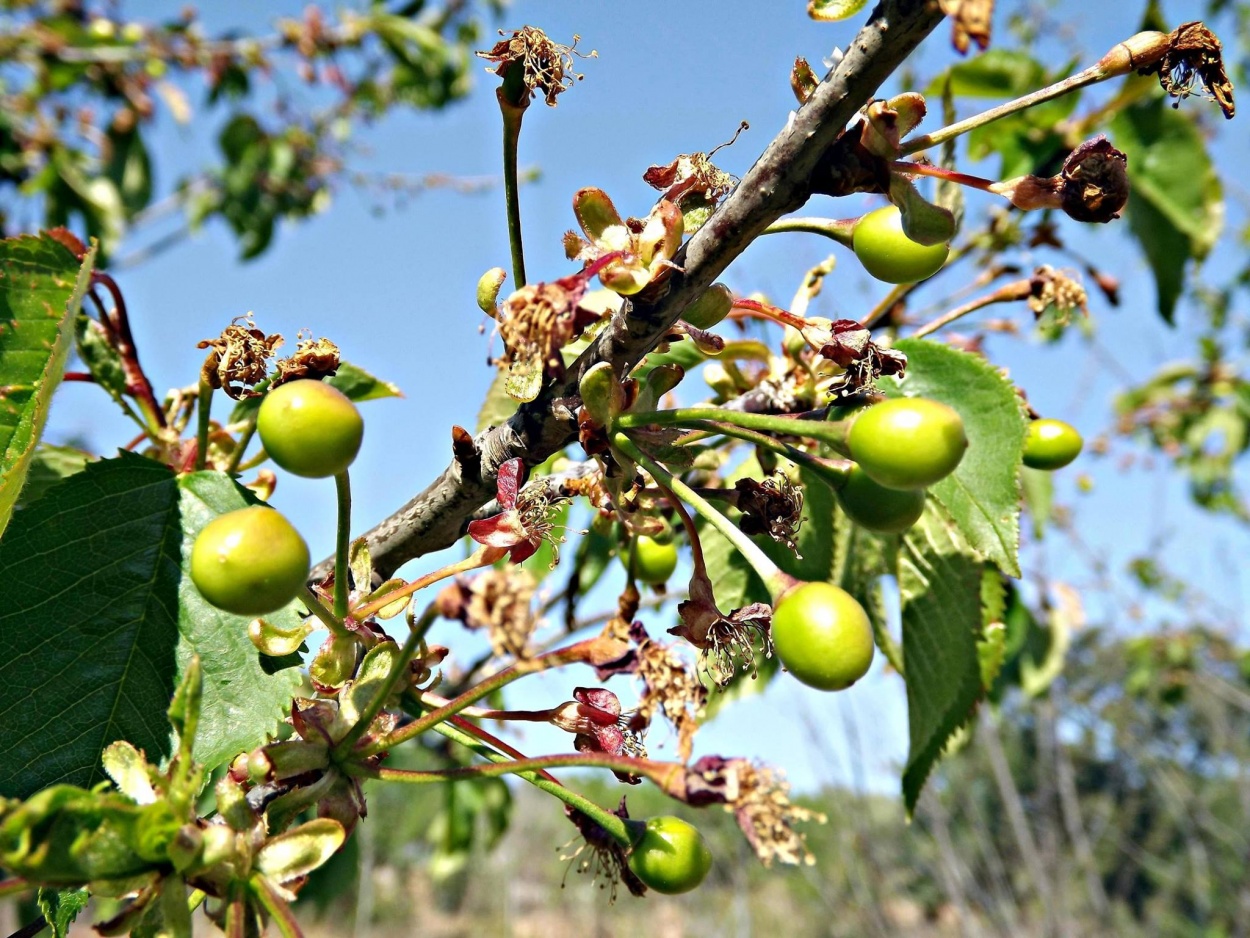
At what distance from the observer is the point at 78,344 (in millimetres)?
1263

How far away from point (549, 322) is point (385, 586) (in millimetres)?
297

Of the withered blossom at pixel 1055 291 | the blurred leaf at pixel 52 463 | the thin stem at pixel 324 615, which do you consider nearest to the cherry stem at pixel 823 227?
the thin stem at pixel 324 615

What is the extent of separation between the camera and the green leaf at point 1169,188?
7.23ft

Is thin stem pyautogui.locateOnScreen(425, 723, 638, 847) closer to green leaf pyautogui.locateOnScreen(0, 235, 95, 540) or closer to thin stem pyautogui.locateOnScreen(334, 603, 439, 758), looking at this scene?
thin stem pyautogui.locateOnScreen(334, 603, 439, 758)

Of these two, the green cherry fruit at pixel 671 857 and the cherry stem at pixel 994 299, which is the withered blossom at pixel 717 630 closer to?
the green cherry fruit at pixel 671 857

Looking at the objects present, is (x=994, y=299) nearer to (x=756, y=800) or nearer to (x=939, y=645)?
Result: (x=939, y=645)

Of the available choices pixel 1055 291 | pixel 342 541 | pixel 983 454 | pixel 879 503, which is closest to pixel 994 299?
pixel 1055 291

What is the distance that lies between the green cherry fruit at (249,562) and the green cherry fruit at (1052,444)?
0.90 meters

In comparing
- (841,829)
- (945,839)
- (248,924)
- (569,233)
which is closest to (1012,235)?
(569,233)

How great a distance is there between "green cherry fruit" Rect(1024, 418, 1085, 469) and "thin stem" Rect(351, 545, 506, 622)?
2.37ft

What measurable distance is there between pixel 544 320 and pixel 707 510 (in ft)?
0.70

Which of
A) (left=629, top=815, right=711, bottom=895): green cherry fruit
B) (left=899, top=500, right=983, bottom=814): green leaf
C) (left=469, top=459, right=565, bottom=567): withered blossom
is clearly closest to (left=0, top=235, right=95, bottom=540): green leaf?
(left=469, top=459, right=565, bottom=567): withered blossom

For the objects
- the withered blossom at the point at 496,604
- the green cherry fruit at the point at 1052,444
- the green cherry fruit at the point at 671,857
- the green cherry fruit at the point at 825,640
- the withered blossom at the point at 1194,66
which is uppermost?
the withered blossom at the point at 1194,66

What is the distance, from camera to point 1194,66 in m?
0.84
